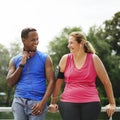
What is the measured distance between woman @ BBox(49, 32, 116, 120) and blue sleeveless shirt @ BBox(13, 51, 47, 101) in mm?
204

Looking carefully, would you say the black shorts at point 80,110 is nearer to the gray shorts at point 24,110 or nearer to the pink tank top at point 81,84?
the pink tank top at point 81,84

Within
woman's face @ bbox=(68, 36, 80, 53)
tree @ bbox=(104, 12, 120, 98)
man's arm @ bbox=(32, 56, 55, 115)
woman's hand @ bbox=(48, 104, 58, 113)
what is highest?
woman's face @ bbox=(68, 36, 80, 53)

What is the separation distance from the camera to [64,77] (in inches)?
183

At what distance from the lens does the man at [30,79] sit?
443cm

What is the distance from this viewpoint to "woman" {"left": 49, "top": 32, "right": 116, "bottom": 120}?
14.6 ft

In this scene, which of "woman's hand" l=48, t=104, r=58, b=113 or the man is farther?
"woman's hand" l=48, t=104, r=58, b=113

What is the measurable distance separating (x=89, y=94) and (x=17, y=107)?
2.45ft

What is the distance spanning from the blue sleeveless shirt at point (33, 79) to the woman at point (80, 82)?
20cm

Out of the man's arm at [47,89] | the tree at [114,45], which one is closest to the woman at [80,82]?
the man's arm at [47,89]

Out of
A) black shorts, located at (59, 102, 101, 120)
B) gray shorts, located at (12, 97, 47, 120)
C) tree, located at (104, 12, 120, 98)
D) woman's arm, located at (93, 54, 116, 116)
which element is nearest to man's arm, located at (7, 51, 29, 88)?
gray shorts, located at (12, 97, 47, 120)

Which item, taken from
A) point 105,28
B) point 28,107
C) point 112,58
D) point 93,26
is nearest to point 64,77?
point 28,107

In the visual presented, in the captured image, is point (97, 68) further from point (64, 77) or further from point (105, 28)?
point (105, 28)

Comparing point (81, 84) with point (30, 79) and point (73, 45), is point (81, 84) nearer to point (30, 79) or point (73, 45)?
point (73, 45)

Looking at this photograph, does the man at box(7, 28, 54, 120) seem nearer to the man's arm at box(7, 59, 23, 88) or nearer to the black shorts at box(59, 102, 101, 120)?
the man's arm at box(7, 59, 23, 88)
